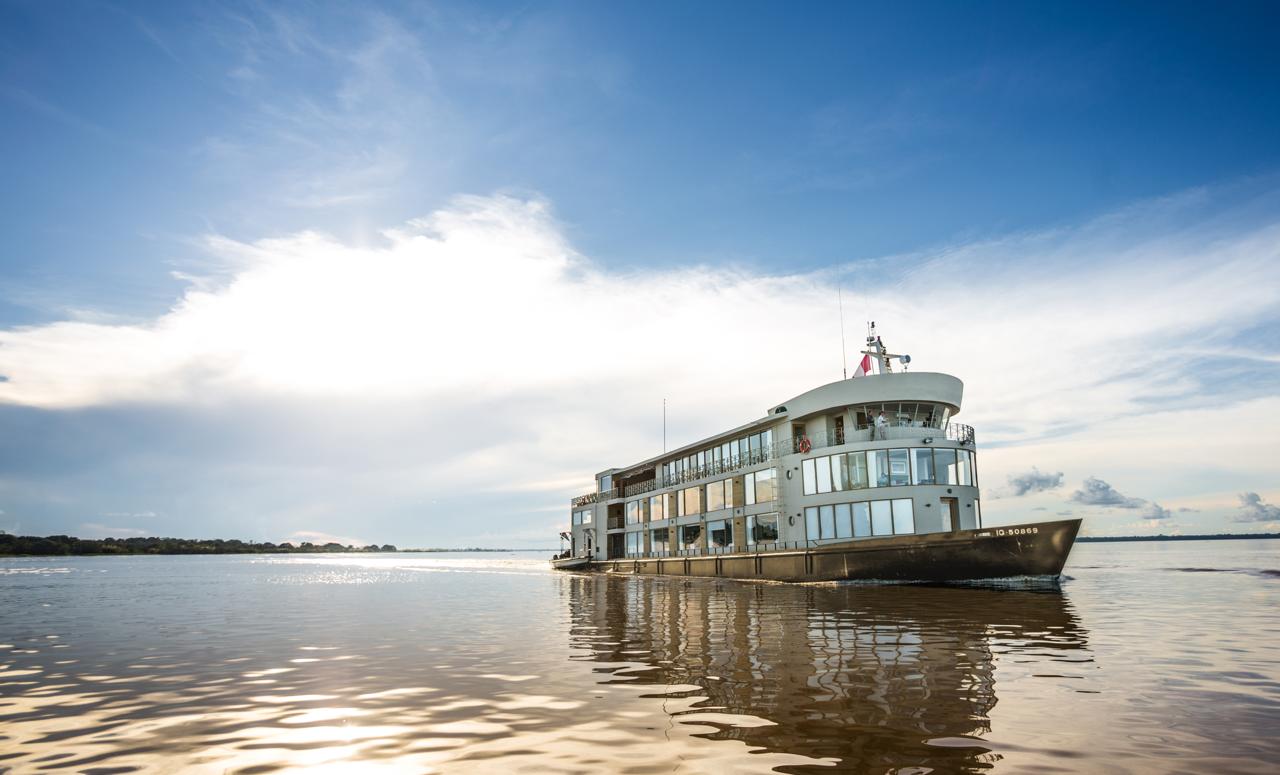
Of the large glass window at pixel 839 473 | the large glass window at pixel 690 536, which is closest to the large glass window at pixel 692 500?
the large glass window at pixel 690 536

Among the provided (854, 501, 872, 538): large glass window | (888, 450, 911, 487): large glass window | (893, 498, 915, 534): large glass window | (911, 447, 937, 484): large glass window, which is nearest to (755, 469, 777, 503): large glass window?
(854, 501, 872, 538): large glass window

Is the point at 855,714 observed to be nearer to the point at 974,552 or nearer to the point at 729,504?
the point at 974,552

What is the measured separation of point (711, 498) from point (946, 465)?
57.6ft

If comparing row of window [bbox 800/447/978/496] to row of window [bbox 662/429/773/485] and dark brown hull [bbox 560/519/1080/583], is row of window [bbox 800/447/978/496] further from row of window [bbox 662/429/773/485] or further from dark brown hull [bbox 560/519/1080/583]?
row of window [bbox 662/429/773/485]

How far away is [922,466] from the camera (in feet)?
120

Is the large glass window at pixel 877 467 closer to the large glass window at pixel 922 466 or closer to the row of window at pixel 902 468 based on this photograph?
the row of window at pixel 902 468

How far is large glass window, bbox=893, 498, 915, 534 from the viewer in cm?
3556

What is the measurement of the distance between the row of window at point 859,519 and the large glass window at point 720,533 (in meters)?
8.60

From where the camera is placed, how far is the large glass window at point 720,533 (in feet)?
157

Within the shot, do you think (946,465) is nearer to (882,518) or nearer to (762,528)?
(882,518)

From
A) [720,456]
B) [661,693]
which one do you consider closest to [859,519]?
[720,456]

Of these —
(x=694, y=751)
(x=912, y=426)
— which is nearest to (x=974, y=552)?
(x=912, y=426)

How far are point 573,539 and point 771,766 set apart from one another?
69.1 meters

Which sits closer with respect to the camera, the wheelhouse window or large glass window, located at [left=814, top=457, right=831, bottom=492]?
large glass window, located at [left=814, top=457, right=831, bottom=492]
